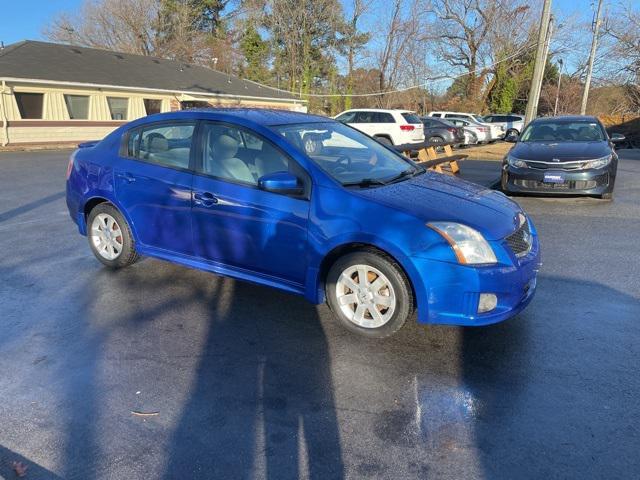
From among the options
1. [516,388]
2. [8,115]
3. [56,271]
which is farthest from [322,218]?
[8,115]

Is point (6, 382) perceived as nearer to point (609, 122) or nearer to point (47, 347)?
point (47, 347)

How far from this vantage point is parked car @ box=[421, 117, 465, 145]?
20.5m

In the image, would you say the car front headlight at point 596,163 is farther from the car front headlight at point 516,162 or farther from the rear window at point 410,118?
the rear window at point 410,118

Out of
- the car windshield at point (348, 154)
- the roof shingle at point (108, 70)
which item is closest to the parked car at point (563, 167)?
the car windshield at point (348, 154)

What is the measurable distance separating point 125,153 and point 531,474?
4.42 meters

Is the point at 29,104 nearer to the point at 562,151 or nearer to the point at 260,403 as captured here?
the point at 562,151

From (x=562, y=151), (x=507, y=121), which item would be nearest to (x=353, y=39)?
(x=507, y=121)

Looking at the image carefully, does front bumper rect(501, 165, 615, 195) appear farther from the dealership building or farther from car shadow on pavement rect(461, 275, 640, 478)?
the dealership building

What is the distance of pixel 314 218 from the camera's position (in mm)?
3803

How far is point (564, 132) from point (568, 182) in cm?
195

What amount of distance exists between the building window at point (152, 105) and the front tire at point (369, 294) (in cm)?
2475

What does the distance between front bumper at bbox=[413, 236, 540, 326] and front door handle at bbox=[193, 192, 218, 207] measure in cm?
182

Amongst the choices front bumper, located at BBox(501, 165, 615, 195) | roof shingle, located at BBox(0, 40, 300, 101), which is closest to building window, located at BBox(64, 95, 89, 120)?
roof shingle, located at BBox(0, 40, 300, 101)

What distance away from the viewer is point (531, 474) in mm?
Answer: 2410
